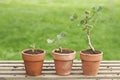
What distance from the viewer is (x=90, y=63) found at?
220 cm

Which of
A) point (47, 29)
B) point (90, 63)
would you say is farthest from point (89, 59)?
point (47, 29)

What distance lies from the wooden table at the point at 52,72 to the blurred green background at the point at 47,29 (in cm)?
112

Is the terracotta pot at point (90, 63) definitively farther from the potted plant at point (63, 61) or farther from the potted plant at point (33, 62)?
the potted plant at point (33, 62)

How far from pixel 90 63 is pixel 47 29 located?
247 cm

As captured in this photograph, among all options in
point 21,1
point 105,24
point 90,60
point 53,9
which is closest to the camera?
point 90,60

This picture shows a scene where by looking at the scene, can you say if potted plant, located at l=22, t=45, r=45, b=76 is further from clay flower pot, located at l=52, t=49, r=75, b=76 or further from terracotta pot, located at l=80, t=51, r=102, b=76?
terracotta pot, located at l=80, t=51, r=102, b=76

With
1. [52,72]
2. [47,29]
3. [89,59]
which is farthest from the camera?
[47,29]

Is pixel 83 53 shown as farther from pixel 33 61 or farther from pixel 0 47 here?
pixel 0 47

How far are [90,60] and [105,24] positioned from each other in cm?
271

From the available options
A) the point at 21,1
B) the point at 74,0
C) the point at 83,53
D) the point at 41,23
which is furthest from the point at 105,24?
the point at 83,53

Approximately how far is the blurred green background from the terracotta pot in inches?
53.6

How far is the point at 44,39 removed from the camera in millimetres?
4250

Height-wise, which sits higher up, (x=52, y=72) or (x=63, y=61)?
(x=63, y=61)

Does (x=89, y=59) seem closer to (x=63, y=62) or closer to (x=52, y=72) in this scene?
(x=63, y=62)
